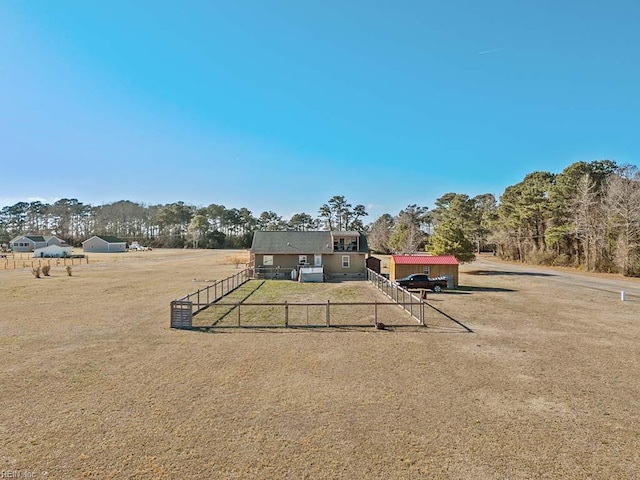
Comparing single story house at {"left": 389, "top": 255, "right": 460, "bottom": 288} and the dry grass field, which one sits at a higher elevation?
single story house at {"left": 389, "top": 255, "right": 460, "bottom": 288}

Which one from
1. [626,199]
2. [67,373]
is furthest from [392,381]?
[626,199]

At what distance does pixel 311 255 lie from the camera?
118 feet

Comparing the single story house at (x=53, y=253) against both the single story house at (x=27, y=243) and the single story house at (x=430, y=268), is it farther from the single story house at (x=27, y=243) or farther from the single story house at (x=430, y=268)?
the single story house at (x=430, y=268)

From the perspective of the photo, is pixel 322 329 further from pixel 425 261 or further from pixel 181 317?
pixel 425 261

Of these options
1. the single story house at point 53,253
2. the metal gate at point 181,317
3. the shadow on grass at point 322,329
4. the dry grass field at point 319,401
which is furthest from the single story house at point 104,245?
the shadow on grass at point 322,329

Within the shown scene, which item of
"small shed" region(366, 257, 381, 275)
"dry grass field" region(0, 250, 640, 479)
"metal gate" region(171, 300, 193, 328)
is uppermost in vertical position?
"small shed" region(366, 257, 381, 275)

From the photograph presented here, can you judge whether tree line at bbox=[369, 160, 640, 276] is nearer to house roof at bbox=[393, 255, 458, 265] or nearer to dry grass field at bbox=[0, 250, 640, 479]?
house roof at bbox=[393, 255, 458, 265]

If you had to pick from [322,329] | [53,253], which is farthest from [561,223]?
[53,253]

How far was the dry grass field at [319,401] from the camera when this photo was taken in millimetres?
6168

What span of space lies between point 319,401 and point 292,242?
95.4 ft

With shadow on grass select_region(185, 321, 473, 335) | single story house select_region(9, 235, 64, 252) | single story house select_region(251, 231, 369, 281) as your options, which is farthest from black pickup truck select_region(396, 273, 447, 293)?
single story house select_region(9, 235, 64, 252)

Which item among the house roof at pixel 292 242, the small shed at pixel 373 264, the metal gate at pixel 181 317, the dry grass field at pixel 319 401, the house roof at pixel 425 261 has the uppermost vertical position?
the house roof at pixel 292 242

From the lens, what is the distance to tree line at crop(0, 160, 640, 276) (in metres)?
38.5

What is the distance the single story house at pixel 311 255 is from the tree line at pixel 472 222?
9.43 m
